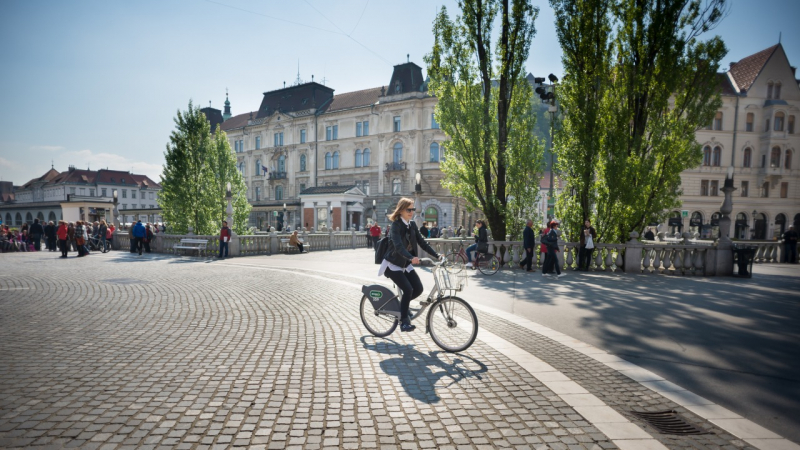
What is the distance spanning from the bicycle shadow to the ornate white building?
4658cm

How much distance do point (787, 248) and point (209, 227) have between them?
3030 cm

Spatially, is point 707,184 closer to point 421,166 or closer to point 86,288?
point 421,166

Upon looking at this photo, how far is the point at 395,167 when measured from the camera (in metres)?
46.9

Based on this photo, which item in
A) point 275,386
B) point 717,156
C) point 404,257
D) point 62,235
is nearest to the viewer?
point 275,386

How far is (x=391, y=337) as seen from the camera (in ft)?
18.1

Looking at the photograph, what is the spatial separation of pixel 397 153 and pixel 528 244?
3682 centimetres

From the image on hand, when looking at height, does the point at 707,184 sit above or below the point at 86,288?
above

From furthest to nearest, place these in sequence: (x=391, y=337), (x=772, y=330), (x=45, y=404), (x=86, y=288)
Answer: (x=86, y=288), (x=772, y=330), (x=391, y=337), (x=45, y=404)

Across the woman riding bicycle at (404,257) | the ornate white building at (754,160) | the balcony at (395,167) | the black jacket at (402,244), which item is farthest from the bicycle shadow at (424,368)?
the ornate white building at (754,160)

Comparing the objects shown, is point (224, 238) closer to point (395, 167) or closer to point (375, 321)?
point (375, 321)

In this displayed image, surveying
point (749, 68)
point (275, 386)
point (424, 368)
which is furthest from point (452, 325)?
point (749, 68)

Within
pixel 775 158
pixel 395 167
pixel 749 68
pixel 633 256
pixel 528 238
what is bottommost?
pixel 633 256

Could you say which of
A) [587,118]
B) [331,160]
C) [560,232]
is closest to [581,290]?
Answer: [560,232]

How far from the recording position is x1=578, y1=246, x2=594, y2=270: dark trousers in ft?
42.7
